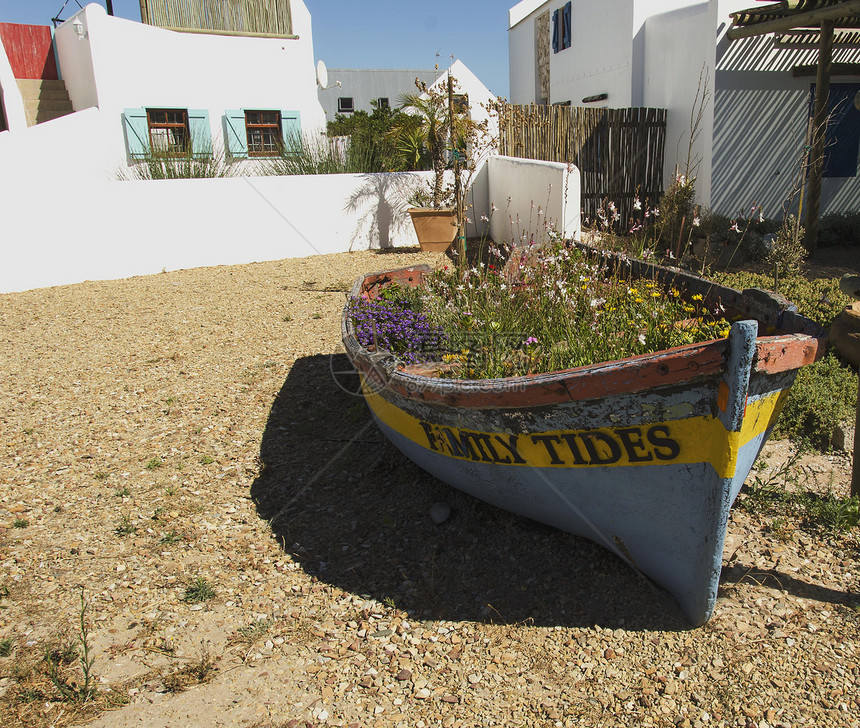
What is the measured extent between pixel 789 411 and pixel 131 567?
13.7 feet

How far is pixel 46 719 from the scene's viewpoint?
7.90 ft

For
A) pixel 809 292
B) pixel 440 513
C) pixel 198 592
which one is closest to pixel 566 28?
pixel 809 292

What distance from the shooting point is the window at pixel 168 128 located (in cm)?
1284

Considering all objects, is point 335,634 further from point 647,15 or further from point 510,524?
point 647,15

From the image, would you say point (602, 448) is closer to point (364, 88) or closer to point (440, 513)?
point (440, 513)

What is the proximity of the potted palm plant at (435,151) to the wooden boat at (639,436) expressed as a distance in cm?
803

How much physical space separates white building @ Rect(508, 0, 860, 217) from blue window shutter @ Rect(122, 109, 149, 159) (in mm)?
9560

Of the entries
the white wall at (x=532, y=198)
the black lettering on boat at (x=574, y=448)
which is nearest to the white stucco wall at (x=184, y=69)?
the white wall at (x=532, y=198)

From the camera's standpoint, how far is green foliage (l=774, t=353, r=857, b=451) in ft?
13.8

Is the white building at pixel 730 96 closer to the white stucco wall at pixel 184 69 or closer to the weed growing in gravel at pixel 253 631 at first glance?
the white stucco wall at pixel 184 69

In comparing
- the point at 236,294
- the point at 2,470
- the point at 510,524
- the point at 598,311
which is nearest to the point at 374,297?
the point at 598,311

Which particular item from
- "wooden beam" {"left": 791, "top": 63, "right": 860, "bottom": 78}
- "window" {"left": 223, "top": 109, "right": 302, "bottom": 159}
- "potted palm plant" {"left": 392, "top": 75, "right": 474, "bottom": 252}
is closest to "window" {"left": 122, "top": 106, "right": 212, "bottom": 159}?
"window" {"left": 223, "top": 109, "right": 302, "bottom": 159}

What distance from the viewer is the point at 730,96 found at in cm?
1020

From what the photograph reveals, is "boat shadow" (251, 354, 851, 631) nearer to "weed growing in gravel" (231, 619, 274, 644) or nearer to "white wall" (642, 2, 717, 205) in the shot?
"weed growing in gravel" (231, 619, 274, 644)
